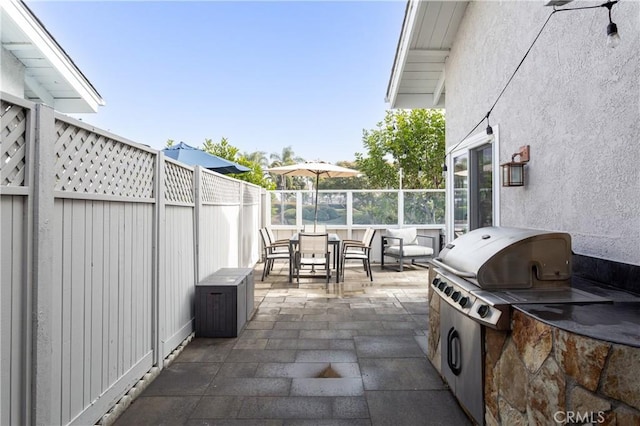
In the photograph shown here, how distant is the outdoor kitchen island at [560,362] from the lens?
47.5 inches

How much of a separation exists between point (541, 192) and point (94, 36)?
1200 cm

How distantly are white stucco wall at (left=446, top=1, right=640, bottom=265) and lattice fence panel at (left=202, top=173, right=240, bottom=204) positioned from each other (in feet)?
10.5

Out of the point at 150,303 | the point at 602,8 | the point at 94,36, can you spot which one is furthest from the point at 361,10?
the point at 150,303

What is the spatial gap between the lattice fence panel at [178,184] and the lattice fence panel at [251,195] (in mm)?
3003

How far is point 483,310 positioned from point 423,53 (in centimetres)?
439

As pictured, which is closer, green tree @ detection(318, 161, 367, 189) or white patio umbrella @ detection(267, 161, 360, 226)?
white patio umbrella @ detection(267, 161, 360, 226)

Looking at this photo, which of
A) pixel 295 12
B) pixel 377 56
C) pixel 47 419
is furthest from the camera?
pixel 377 56

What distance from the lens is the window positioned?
12.2ft

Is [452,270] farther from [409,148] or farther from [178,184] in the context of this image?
[409,148]

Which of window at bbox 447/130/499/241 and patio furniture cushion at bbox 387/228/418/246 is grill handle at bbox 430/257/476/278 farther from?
patio furniture cushion at bbox 387/228/418/246

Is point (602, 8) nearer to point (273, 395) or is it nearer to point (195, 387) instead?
point (273, 395)

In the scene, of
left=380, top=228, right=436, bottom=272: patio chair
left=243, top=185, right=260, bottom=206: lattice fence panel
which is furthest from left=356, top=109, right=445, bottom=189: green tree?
left=243, top=185, right=260, bottom=206: lattice fence panel

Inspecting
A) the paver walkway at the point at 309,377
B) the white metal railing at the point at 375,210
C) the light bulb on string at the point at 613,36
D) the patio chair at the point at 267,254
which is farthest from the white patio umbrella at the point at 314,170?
the light bulb on string at the point at 613,36

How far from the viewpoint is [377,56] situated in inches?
531
